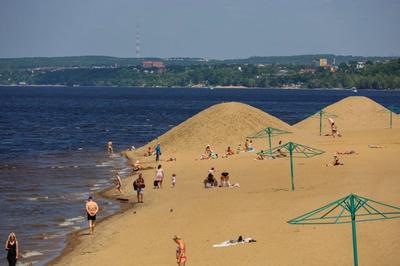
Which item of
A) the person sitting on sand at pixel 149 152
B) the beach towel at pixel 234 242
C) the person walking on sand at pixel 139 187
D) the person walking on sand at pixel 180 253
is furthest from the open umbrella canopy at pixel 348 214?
the person sitting on sand at pixel 149 152

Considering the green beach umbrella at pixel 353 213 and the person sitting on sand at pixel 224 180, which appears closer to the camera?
the green beach umbrella at pixel 353 213

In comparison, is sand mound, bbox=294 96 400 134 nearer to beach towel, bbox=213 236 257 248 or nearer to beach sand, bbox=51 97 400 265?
beach sand, bbox=51 97 400 265

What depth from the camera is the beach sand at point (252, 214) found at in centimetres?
2453

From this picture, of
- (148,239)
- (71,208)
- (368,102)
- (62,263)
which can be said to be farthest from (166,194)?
(368,102)

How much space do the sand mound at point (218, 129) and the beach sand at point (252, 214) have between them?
0.78ft

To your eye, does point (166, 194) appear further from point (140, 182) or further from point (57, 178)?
point (57, 178)

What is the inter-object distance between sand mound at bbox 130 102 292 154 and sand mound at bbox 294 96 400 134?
13876 mm

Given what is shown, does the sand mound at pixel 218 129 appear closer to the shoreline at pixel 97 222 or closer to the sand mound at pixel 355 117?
the shoreline at pixel 97 222

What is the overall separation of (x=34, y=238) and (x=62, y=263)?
4.42 meters

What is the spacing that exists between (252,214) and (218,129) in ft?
94.1

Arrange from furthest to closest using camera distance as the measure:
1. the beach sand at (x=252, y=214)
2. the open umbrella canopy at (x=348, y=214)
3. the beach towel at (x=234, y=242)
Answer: the beach towel at (x=234, y=242)
the beach sand at (x=252, y=214)
the open umbrella canopy at (x=348, y=214)

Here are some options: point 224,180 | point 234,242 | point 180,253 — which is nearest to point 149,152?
point 224,180

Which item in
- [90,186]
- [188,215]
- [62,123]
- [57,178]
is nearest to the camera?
[188,215]

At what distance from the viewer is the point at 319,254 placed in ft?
78.2
